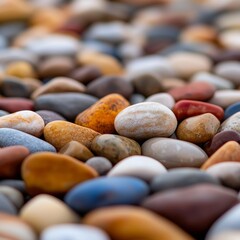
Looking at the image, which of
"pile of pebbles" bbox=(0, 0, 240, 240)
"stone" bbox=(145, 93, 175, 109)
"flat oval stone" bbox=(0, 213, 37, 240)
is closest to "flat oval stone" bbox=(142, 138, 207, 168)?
"pile of pebbles" bbox=(0, 0, 240, 240)

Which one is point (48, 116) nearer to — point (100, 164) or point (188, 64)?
point (100, 164)

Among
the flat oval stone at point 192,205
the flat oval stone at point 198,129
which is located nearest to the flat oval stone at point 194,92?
the flat oval stone at point 198,129

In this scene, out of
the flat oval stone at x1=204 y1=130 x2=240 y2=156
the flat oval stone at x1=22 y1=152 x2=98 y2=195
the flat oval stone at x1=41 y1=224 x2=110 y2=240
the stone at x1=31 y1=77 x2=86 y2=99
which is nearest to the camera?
the flat oval stone at x1=41 y1=224 x2=110 y2=240

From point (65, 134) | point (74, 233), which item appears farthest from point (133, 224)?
point (65, 134)

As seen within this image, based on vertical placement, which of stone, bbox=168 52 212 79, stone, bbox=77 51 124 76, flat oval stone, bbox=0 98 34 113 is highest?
flat oval stone, bbox=0 98 34 113

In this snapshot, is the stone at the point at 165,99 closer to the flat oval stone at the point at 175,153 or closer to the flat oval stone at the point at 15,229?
the flat oval stone at the point at 175,153

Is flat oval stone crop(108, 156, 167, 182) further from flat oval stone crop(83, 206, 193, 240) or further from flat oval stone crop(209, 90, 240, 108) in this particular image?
flat oval stone crop(209, 90, 240, 108)
